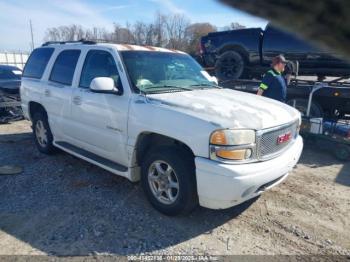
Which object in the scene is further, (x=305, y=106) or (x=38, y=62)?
(x=305, y=106)

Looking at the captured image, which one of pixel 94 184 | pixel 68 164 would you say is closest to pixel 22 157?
pixel 68 164

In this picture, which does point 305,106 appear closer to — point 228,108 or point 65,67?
point 228,108

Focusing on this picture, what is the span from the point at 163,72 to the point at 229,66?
564 centimetres

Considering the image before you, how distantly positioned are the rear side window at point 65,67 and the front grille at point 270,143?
3.03m

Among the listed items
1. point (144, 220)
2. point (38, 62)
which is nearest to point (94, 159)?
point (144, 220)

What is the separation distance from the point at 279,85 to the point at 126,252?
4205 mm

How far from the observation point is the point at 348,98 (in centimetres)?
670

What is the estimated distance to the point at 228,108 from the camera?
137 inches

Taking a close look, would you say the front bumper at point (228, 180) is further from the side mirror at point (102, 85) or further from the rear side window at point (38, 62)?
the rear side window at point (38, 62)

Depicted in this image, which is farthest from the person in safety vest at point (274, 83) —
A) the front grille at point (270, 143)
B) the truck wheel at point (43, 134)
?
the truck wheel at point (43, 134)

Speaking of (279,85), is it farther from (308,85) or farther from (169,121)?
(169,121)

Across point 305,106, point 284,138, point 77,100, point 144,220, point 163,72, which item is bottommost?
point 144,220

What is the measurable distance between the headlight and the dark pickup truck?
241 inches

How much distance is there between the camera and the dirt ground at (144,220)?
316 cm
